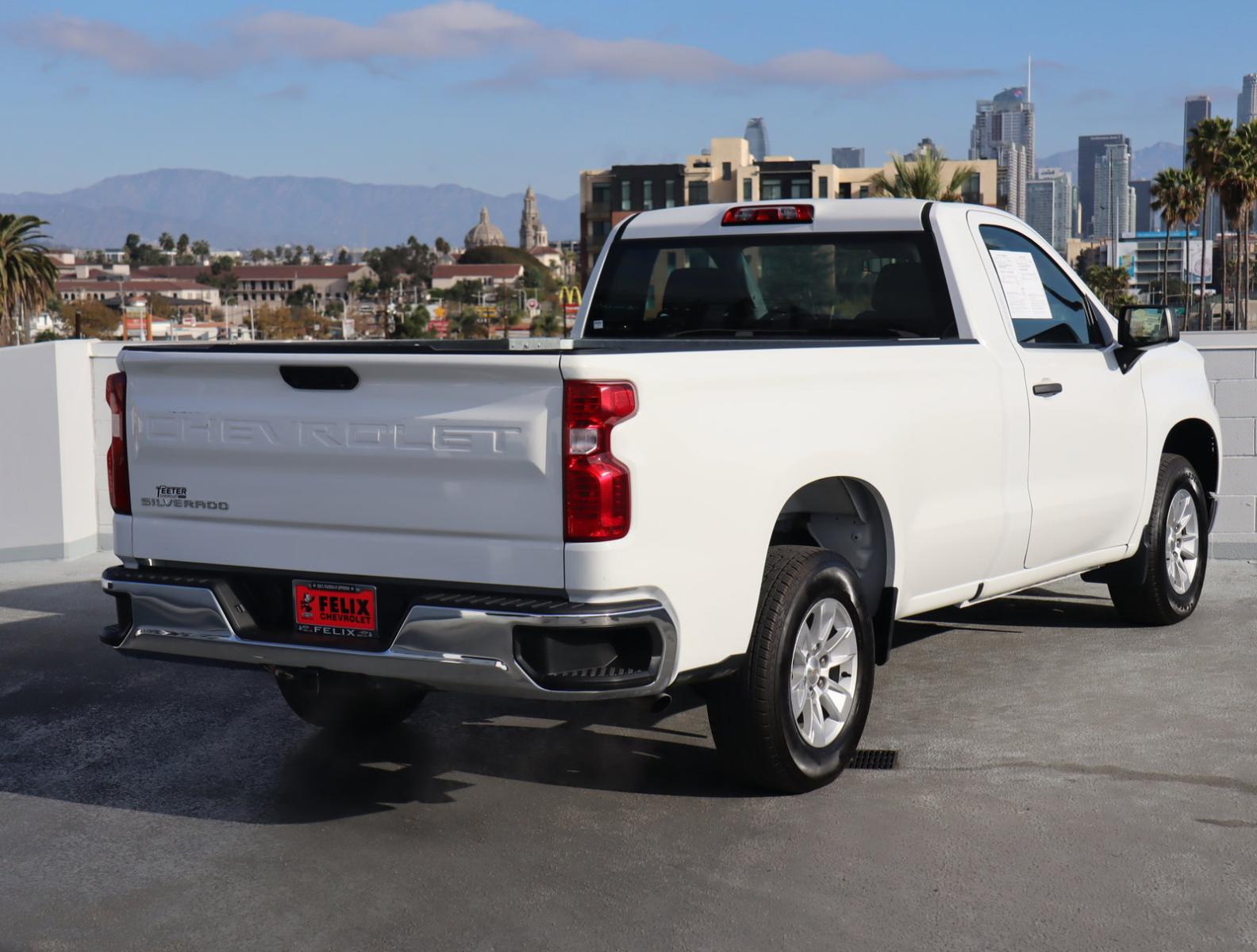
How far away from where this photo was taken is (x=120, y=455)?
5234 mm

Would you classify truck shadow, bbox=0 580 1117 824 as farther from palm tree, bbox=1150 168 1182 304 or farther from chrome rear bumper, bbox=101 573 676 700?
palm tree, bbox=1150 168 1182 304

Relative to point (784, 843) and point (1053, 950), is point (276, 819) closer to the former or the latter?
point (784, 843)

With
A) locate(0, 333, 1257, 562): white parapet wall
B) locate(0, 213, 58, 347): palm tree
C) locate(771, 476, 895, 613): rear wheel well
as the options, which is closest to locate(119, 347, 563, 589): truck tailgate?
locate(771, 476, 895, 613): rear wheel well

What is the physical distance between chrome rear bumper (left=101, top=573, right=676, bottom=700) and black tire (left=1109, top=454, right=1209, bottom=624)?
13.2 feet

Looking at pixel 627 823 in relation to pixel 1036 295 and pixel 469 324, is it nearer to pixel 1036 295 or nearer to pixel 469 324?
pixel 1036 295

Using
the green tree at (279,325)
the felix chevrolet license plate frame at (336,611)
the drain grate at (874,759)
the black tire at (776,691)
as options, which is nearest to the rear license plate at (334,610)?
the felix chevrolet license plate frame at (336,611)

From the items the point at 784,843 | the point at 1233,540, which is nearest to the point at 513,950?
the point at 784,843

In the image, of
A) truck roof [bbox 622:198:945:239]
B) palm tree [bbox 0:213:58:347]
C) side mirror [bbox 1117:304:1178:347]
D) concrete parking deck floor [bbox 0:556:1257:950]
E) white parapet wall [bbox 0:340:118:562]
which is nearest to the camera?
concrete parking deck floor [bbox 0:556:1257:950]

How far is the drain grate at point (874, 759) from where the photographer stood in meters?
5.69

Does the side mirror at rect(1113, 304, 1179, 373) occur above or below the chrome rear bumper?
above

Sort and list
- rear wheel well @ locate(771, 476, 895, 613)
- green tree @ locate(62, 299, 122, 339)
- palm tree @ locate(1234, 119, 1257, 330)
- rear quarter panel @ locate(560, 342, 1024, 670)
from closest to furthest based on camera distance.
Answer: rear quarter panel @ locate(560, 342, 1024, 670), rear wheel well @ locate(771, 476, 895, 613), palm tree @ locate(1234, 119, 1257, 330), green tree @ locate(62, 299, 122, 339)

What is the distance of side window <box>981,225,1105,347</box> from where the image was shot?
6672 mm

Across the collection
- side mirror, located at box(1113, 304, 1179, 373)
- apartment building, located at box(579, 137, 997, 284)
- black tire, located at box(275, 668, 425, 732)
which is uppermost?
apartment building, located at box(579, 137, 997, 284)

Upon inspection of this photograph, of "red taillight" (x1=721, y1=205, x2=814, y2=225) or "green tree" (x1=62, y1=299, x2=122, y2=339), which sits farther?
"green tree" (x1=62, y1=299, x2=122, y2=339)
